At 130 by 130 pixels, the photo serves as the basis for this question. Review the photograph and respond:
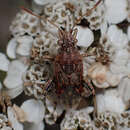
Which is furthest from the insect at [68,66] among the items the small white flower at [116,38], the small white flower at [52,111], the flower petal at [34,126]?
the flower petal at [34,126]

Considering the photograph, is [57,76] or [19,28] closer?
[57,76]

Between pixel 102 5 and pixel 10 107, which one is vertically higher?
pixel 102 5

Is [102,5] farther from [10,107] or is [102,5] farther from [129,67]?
[10,107]

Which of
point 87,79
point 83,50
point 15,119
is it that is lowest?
point 15,119

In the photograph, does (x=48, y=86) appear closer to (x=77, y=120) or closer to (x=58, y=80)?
(x=58, y=80)

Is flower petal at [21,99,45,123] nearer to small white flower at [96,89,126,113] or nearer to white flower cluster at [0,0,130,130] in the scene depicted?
white flower cluster at [0,0,130,130]

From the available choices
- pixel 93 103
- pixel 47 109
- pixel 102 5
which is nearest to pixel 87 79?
pixel 93 103

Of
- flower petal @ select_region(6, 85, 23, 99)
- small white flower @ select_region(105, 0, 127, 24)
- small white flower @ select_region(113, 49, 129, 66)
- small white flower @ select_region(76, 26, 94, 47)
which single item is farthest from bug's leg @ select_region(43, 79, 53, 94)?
small white flower @ select_region(105, 0, 127, 24)
